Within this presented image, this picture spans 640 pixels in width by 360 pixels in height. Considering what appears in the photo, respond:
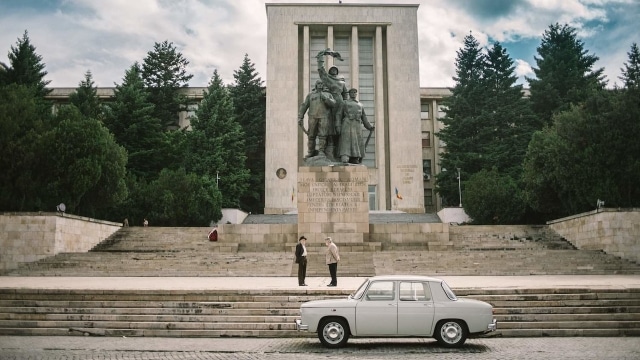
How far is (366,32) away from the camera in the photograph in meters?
47.0

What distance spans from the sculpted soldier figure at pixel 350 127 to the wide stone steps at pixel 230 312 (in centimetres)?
1017

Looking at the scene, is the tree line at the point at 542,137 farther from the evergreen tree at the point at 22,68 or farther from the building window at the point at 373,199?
the evergreen tree at the point at 22,68

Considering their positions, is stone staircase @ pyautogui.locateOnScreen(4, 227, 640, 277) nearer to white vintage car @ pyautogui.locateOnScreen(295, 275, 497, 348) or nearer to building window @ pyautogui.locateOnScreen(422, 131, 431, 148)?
white vintage car @ pyautogui.locateOnScreen(295, 275, 497, 348)

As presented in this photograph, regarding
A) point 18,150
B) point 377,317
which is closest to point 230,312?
point 377,317

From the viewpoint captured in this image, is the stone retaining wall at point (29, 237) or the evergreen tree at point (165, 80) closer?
the stone retaining wall at point (29, 237)

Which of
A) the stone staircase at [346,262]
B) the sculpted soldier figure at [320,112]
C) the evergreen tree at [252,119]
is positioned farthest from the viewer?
the evergreen tree at [252,119]

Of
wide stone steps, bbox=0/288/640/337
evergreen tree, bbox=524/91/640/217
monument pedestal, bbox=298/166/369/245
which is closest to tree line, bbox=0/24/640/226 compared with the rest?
evergreen tree, bbox=524/91/640/217

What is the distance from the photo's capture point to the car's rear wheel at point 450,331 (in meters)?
8.15

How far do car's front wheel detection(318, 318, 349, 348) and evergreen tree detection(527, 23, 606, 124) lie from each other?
38.6 meters

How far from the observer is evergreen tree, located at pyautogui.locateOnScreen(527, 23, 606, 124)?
4353 cm

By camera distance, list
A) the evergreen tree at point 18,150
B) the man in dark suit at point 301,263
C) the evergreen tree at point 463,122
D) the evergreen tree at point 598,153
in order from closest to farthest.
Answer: the man in dark suit at point 301,263 < the evergreen tree at point 598,153 < the evergreen tree at point 18,150 < the evergreen tree at point 463,122

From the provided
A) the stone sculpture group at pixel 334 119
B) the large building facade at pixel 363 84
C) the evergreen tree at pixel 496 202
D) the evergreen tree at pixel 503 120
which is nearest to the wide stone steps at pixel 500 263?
the stone sculpture group at pixel 334 119

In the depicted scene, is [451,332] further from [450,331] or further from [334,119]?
[334,119]

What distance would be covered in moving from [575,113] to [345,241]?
13.1m
